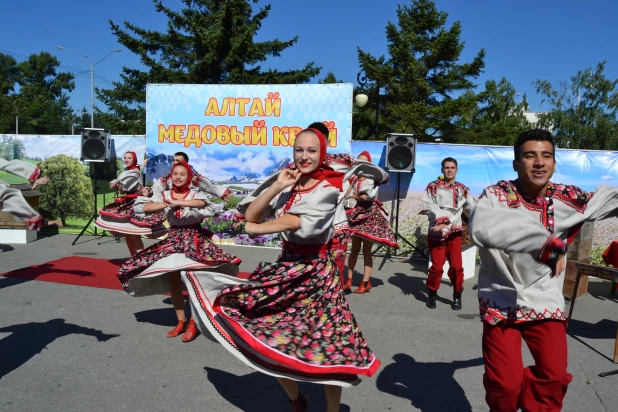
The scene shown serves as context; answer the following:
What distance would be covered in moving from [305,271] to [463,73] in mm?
29028

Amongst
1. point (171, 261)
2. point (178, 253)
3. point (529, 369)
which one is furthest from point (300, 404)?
point (178, 253)

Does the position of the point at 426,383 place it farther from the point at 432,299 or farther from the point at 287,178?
the point at 432,299

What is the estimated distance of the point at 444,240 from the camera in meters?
6.29

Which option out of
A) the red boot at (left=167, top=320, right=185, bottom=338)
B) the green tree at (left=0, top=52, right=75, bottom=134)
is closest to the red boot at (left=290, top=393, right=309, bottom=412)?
the red boot at (left=167, top=320, right=185, bottom=338)

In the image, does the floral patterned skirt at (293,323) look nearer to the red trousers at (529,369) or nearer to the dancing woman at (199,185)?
the red trousers at (529,369)

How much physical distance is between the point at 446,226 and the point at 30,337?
15.3ft

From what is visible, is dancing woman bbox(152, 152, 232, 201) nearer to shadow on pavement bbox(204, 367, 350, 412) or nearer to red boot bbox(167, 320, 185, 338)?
red boot bbox(167, 320, 185, 338)

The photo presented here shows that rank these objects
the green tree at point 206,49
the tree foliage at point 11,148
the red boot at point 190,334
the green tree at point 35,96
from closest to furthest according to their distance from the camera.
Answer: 1. the red boot at point 190,334
2. the tree foliage at point 11,148
3. the green tree at point 206,49
4. the green tree at point 35,96

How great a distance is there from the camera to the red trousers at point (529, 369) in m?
2.59

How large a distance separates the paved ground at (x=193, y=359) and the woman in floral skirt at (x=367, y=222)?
0.64 metres

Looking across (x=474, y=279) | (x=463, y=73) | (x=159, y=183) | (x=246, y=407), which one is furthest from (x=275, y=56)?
(x=246, y=407)

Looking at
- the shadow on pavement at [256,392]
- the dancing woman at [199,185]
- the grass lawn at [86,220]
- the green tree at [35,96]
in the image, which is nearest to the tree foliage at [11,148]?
the grass lawn at [86,220]

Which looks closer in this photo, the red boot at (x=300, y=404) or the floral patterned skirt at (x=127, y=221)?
the red boot at (x=300, y=404)

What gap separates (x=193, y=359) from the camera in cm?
441
